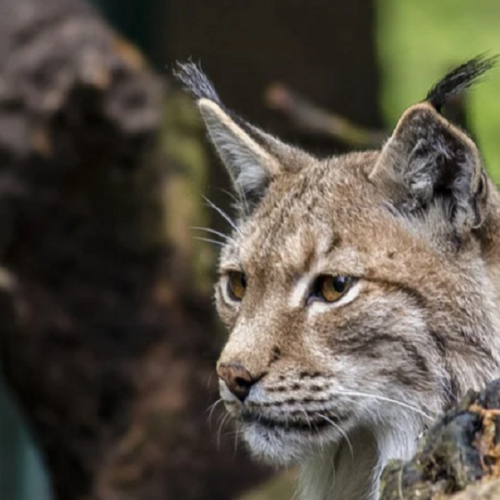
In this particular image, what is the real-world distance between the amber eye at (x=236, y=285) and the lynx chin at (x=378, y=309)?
18cm

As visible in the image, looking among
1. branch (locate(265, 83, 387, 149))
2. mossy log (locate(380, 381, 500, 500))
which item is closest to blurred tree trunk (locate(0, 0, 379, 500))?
branch (locate(265, 83, 387, 149))

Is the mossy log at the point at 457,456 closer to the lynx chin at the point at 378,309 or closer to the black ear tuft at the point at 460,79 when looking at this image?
the lynx chin at the point at 378,309

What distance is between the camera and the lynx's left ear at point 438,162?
4391 millimetres

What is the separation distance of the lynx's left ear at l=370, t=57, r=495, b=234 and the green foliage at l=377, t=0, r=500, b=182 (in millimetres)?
7458

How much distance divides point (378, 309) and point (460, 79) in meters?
0.81

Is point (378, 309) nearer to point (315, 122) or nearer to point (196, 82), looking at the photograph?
point (196, 82)

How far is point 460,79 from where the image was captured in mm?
4348

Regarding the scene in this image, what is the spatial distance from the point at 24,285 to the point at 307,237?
15.1 feet

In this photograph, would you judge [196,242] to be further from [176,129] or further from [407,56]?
[407,56]

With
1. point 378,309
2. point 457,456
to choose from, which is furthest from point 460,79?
point 457,456

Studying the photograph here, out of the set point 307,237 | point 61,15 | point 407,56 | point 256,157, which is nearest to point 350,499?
point 307,237

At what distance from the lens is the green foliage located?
40.2ft

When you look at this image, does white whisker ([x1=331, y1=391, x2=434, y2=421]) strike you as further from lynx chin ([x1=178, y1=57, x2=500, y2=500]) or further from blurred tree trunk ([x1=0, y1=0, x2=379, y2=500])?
blurred tree trunk ([x1=0, y1=0, x2=379, y2=500])

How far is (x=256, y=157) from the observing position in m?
5.35
